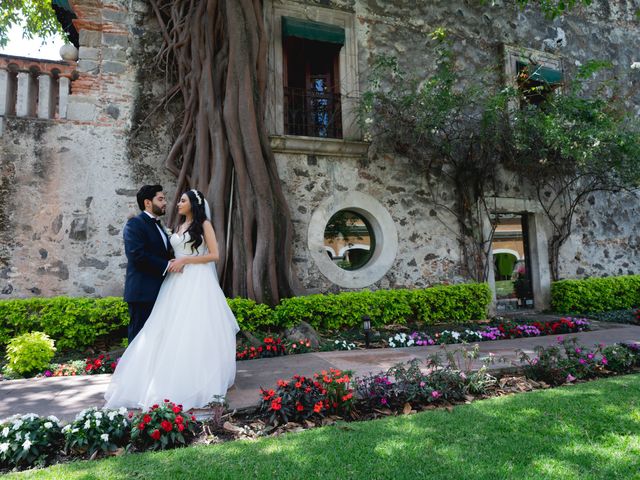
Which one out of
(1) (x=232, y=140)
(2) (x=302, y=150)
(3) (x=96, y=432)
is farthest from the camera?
(2) (x=302, y=150)

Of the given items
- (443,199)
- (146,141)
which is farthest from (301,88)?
(443,199)

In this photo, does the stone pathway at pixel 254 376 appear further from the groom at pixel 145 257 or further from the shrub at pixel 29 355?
the groom at pixel 145 257

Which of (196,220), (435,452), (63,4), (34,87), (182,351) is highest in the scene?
(63,4)

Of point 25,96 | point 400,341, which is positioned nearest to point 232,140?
point 25,96

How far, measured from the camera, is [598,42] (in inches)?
401

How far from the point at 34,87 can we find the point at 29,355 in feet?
13.3

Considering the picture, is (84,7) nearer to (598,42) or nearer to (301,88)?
(301,88)

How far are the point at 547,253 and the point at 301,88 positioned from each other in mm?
6094

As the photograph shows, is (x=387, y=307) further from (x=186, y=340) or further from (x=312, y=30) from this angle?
(x=312, y=30)

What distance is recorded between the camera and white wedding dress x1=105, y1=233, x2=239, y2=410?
113 inches

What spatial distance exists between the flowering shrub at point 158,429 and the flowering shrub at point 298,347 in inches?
97.0

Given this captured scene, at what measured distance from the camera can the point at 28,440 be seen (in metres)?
2.22

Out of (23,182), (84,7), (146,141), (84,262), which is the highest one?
(84,7)

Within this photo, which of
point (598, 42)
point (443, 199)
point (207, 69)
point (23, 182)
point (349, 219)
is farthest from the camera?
point (598, 42)
